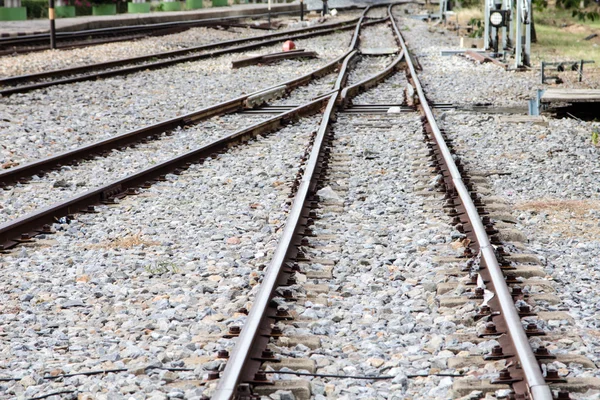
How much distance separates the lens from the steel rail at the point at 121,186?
649cm

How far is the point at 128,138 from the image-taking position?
1044cm

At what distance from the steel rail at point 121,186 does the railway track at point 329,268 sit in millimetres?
18

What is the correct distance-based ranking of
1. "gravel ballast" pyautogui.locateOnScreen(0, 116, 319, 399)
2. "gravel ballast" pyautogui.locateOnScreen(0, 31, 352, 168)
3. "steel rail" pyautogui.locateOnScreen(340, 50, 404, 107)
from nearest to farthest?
"gravel ballast" pyautogui.locateOnScreen(0, 116, 319, 399), "gravel ballast" pyautogui.locateOnScreen(0, 31, 352, 168), "steel rail" pyautogui.locateOnScreen(340, 50, 404, 107)

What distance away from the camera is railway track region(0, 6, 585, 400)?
13.3 ft

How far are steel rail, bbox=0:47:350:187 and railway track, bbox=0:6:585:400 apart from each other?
273 mm

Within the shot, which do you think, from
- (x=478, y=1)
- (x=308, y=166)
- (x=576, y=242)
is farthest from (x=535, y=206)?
(x=478, y=1)

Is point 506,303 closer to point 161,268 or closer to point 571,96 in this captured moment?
point 161,268

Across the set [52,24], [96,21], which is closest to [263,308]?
[52,24]

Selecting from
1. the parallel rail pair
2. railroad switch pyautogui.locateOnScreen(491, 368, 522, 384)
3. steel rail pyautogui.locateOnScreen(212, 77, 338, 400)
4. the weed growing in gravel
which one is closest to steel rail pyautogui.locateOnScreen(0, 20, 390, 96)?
the parallel rail pair

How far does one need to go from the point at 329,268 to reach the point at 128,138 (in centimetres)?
536

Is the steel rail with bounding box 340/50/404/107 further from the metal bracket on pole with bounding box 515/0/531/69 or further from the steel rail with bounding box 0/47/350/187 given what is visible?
the metal bracket on pole with bounding box 515/0/531/69

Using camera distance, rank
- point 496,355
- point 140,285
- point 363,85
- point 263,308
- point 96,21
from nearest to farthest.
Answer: point 496,355 → point 263,308 → point 140,285 → point 363,85 → point 96,21

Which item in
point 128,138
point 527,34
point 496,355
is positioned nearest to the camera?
point 496,355

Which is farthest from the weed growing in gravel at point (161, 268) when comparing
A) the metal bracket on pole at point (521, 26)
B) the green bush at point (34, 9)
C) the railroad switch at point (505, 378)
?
the green bush at point (34, 9)
